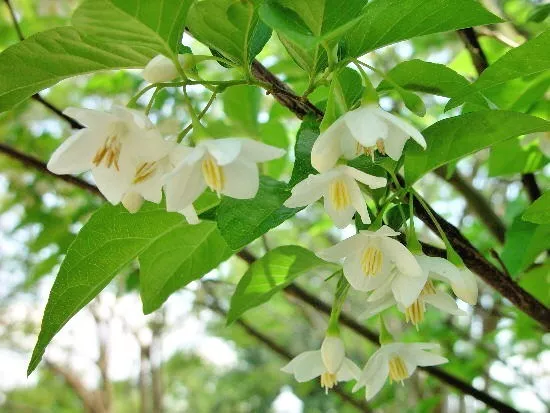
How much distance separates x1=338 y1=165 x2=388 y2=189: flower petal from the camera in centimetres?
83

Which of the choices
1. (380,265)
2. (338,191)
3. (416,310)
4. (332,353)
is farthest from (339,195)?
(332,353)

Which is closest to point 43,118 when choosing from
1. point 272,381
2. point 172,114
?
point 172,114

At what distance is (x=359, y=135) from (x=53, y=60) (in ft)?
1.44

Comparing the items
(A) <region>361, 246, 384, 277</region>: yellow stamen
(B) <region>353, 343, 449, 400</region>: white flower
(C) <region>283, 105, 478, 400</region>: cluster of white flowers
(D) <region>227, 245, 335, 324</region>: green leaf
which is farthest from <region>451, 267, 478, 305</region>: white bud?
(D) <region>227, 245, 335, 324</region>: green leaf

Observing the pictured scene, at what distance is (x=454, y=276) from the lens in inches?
36.0

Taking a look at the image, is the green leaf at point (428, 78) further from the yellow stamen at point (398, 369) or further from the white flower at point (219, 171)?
the yellow stamen at point (398, 369)

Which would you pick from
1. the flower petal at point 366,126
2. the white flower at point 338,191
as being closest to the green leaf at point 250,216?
the white flower at point 338,191

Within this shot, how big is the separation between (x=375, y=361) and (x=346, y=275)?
0.27 meters

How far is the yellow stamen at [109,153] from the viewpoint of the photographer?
0.85 metres

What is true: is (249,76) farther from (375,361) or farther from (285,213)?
(375,361)

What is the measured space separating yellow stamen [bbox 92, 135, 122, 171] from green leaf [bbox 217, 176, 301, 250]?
158 mm

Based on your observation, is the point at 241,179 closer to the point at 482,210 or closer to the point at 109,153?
the point at 109,153

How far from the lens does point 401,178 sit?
1106mm

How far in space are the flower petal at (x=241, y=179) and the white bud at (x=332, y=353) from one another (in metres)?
0.38
